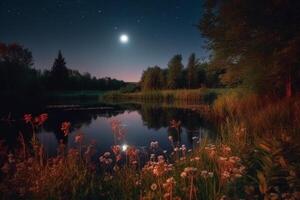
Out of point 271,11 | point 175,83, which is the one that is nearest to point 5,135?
point 271,11

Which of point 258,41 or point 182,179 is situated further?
point 258,41

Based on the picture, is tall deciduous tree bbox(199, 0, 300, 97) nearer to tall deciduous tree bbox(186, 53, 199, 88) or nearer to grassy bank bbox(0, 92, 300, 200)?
grassy bank bbox(0, 92, 300, 200)

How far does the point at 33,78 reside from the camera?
151 feet

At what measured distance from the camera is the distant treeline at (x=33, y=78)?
134 feet

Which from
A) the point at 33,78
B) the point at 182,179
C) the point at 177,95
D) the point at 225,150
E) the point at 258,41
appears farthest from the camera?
the point at 177,95

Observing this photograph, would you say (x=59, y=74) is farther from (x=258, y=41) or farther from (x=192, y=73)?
(x=258, y=41)

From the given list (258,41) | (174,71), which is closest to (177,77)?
(174,71)

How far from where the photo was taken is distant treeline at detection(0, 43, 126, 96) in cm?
4078

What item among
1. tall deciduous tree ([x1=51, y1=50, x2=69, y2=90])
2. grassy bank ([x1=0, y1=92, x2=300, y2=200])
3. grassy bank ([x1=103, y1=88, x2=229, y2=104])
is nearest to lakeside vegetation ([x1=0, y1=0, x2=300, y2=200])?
grassy bank ([x1=0, y1=92, x2=300, y2=200])

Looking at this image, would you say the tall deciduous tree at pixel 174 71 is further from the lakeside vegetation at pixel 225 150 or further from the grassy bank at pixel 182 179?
the grassy bank at pixel 182 179

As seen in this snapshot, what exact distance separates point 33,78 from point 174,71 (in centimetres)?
3535

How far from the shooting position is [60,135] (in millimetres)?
17734

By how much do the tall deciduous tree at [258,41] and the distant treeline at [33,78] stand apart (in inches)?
1295

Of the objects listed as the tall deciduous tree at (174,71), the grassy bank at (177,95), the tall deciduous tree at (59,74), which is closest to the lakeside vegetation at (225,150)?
the grassy bank at (177,95)
